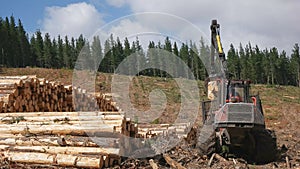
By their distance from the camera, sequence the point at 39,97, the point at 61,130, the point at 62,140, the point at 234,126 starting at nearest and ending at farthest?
the point at 62,140
the point at 61,130
the point at 234,126
the point at 39,97

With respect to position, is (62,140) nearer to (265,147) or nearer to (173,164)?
(173,164)

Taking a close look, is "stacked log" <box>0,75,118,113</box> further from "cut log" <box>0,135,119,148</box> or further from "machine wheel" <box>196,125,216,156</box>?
"machine wheel" <box>196,125,216,156</box>

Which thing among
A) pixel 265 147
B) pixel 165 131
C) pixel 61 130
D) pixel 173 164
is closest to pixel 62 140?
pixel 61 130

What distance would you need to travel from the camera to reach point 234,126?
940 centimetres

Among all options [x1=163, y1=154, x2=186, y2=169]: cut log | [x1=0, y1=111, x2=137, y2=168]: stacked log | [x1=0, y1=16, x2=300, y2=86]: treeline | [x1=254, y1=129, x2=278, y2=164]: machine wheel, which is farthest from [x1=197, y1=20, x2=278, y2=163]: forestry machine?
[x1=0, y1=16, x2=300, y2=86]: treeline

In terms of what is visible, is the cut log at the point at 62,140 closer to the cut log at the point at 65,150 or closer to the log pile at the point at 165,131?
A: the cut log at the point at 65,150

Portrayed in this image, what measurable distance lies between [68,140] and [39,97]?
461 centimetres

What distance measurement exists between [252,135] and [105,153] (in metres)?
4.75

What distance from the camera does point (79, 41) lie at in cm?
8381

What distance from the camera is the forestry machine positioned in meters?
9.45

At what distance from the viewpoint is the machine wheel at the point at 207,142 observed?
995 cm

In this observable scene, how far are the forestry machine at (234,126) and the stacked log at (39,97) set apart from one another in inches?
186

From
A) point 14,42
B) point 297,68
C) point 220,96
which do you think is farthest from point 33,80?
point 297,68

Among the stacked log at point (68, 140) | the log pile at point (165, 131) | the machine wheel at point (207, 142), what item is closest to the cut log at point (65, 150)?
the stacked log at point (68, 140)
